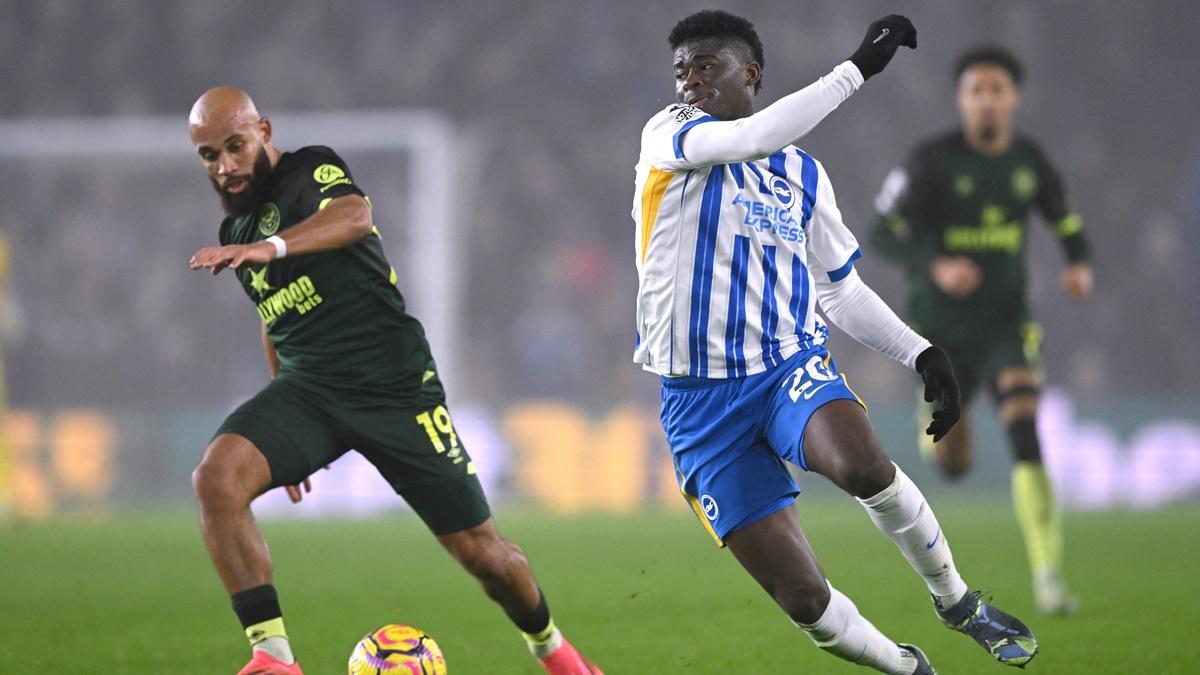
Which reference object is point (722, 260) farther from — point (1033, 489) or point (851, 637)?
point (1033, 489)

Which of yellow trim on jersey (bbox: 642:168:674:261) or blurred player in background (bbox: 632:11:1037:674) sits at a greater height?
yellow trim on jersey (bbox: 642:168:674:261)

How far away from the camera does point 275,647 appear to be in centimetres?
510

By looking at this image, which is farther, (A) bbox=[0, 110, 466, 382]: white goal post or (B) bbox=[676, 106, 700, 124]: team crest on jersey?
(A) bbox=[0, 110, 466, 382]: white goal post

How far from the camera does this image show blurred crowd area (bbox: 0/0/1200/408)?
19.0 m

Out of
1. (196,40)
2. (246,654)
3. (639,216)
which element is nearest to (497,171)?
(196,40)

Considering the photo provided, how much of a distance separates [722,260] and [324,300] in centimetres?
149

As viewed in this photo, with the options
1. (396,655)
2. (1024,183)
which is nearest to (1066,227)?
(1024,183)

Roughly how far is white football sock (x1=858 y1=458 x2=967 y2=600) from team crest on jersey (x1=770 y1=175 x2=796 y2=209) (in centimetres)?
91

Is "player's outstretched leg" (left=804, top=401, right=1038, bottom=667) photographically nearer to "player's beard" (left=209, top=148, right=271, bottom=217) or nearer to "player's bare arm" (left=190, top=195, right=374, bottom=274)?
"player's bare arm" (left=190, top=195, right=374, bottom=274)

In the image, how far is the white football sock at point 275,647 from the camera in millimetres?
5090

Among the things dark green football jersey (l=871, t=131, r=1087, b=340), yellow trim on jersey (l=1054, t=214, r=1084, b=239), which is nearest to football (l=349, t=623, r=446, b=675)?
dark green football jersey (l=871, t=131, r=1087, b=340)

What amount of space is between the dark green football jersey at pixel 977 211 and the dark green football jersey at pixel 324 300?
13.8 feet

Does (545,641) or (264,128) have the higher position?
(264,128)

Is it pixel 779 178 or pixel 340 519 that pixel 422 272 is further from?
pixel 779 178
